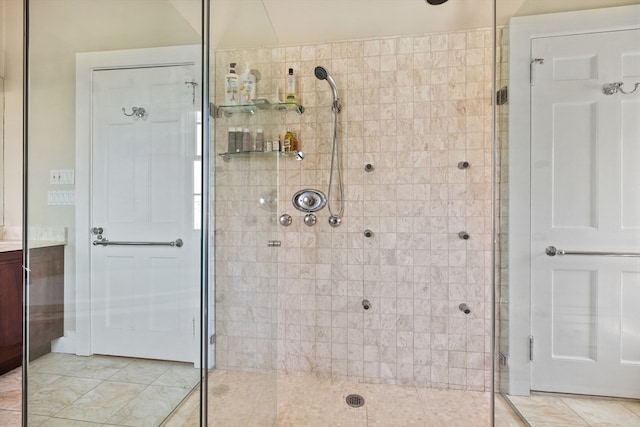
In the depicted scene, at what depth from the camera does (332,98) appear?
1.99 m

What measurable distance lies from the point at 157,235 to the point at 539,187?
7.93ft

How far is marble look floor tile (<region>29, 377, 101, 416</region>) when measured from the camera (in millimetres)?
1431

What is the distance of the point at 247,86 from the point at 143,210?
3.54 ft

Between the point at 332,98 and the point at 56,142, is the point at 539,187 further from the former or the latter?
the point at 56,142

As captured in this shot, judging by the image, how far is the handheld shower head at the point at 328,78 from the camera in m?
1.81

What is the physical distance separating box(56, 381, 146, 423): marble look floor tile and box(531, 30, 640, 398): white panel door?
238 centimetres

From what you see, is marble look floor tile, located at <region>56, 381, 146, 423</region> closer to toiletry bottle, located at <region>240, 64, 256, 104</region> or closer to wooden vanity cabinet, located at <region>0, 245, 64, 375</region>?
wooden vanity cabinet, located at <region>0, 245, 64, 375</region>

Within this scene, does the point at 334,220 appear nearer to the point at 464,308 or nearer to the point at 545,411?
the point at 464,308

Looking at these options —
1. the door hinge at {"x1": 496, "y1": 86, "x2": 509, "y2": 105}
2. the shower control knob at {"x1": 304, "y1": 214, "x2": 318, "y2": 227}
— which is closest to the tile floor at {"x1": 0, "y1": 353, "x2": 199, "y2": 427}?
the shower control knob at {"x1": 304, "y1": 214, "x2": 318, "y2": 227}

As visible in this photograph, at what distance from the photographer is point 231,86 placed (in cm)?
162

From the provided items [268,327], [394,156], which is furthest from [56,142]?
[394,156]

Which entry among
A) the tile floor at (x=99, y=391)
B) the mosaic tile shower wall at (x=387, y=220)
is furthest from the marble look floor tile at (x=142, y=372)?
the mosaic tile shower wall at (x=387, y=220)

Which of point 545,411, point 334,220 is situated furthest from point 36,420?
point 545,411

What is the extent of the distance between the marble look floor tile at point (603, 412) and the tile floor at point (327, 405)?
360mm
